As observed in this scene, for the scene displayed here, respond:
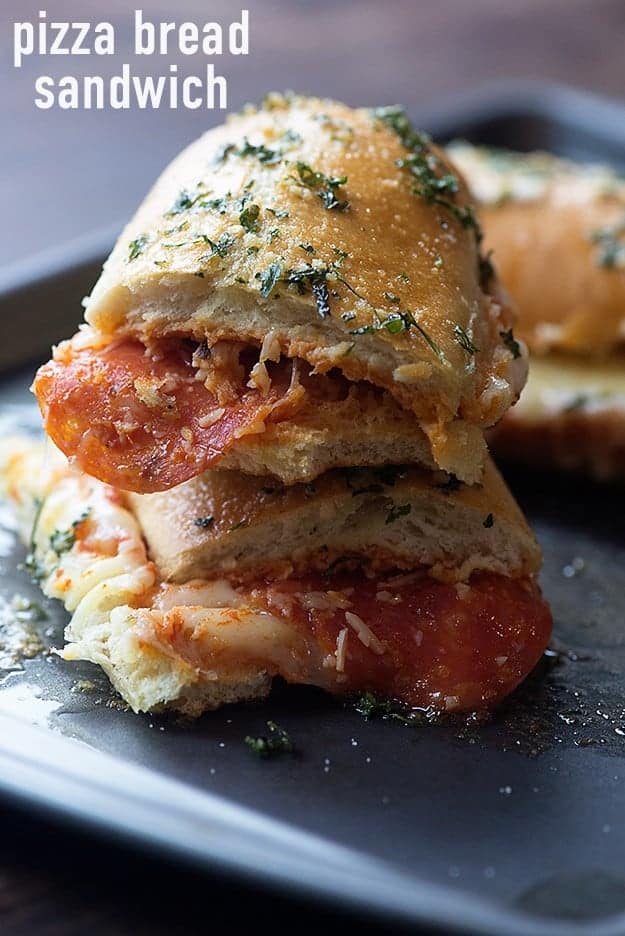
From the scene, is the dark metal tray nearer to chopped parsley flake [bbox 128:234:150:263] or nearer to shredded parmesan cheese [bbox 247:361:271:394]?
shredded parmesan cheese [bbox 247:361:271:394]

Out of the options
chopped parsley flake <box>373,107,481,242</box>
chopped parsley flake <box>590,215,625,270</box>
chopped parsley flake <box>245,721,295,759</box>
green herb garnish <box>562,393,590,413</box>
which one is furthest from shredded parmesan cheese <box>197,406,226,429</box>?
chopped parsley flake <box>590,215,625,270</box>

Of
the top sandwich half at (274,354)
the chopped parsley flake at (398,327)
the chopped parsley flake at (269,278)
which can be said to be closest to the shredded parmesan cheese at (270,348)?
the top sandwich half at (274,354)

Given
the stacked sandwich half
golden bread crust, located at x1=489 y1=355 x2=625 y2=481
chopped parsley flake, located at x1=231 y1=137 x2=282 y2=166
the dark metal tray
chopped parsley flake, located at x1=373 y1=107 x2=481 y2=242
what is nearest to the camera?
the dark metal tray

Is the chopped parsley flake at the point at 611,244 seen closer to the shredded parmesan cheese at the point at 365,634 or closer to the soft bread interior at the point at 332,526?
the soft bread interior at the point at 332,526

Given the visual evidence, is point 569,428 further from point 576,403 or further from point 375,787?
point 375,787

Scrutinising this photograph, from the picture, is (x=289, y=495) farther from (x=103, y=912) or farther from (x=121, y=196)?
(x=121, y=196)

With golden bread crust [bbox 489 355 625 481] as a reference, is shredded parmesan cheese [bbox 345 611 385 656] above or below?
above

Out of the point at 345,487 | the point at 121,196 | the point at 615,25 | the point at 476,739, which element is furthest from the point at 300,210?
the point at 615,25
